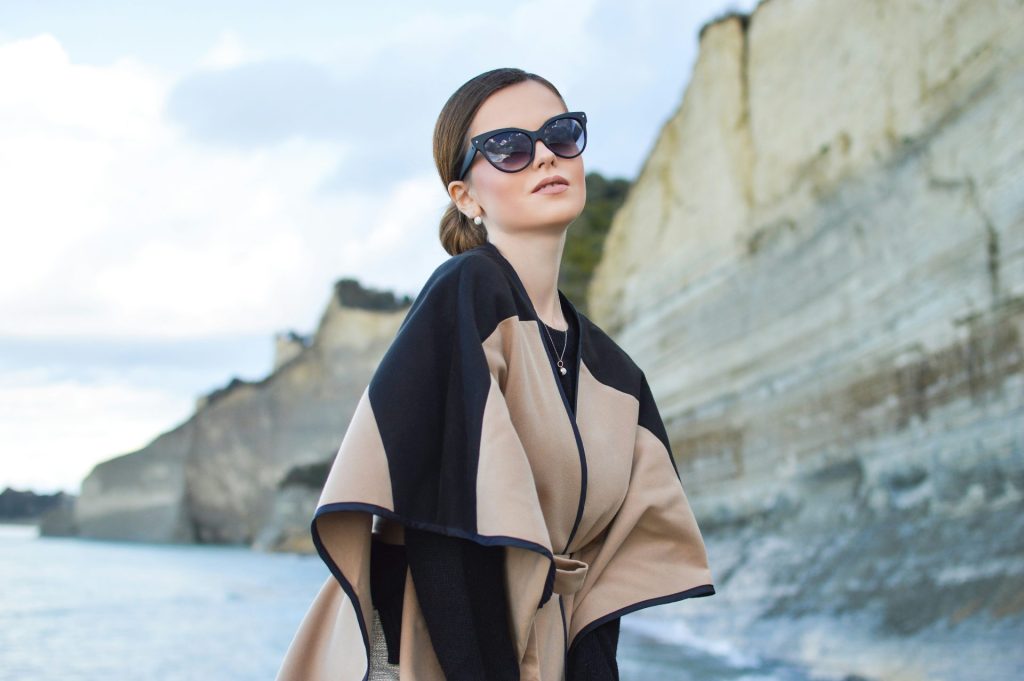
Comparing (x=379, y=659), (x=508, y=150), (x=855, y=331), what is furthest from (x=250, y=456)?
(x=379, y=659)

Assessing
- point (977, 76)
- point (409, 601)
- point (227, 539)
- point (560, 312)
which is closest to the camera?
point (409, 601)

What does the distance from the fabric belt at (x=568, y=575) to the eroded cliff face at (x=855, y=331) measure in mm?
3478

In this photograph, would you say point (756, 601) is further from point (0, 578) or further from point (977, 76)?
point (0, 578)

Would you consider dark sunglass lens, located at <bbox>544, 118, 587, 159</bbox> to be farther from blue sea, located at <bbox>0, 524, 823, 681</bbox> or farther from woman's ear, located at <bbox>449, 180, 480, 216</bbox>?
blue sea, located at <bbox>0, 524, 823, 681</bbox>

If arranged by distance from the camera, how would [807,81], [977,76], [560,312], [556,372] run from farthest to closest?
[807,81]
[977,76]
[560,312]
[556,372]

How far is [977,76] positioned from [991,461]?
2266mm

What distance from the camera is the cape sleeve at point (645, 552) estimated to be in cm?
177

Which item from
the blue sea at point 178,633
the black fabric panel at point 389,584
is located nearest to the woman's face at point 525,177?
the black fabric panel at point 389,584

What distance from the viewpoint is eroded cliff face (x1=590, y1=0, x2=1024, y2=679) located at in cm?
569

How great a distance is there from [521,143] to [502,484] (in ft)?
1.89

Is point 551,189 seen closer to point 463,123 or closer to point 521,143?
point 521,143

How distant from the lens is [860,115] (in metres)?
7.89

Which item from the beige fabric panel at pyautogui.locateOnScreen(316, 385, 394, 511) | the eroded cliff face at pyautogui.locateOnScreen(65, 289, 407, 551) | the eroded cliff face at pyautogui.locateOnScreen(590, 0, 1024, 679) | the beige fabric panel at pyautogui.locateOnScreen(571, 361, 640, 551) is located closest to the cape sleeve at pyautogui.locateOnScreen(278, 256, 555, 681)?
the beige fabric panel at pyautogui.locateOnScreen(316, 385, 394, 511)

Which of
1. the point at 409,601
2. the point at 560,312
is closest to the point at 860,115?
the point at 560,312
